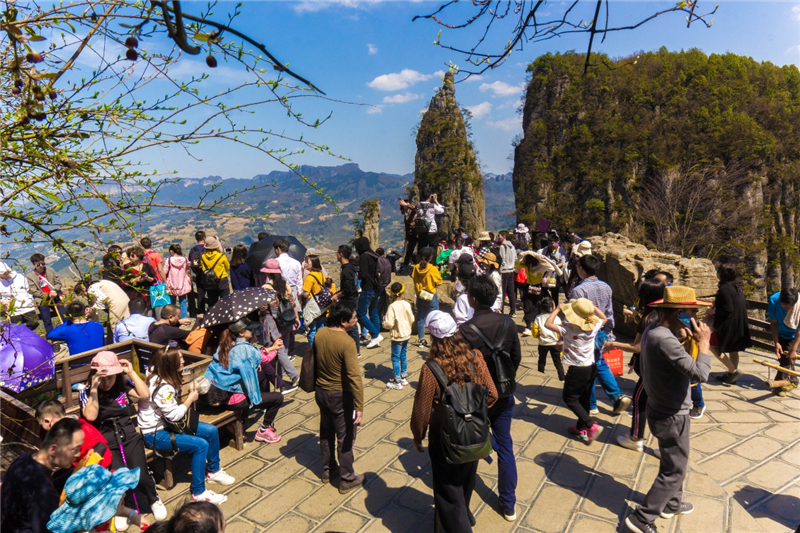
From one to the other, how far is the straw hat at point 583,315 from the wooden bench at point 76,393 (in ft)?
11.7

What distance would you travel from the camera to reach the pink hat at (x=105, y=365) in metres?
3.53

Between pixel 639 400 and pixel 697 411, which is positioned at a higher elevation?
pixel 639 400

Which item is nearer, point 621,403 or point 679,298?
point 679,298

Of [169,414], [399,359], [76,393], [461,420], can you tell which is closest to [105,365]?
[169,414]

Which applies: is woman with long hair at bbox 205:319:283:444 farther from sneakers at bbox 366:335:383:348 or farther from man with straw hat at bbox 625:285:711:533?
man with straw hat at bbox 625:285:711:533

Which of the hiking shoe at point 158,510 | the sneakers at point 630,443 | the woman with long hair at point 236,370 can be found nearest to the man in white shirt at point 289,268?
the woman with long hair at point 236,370

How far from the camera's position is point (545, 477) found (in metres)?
4.21

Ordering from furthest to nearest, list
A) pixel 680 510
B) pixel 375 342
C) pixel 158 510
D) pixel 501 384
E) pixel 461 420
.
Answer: pixel 375 342, pixel 158 510, pixel 680 510, pixel 501 384, pixel 461 420

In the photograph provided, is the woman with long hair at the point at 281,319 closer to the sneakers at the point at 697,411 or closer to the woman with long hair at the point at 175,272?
the woman with long hair at the point at 175,272

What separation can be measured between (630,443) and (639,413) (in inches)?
13.2

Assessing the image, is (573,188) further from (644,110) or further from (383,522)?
(383,522)

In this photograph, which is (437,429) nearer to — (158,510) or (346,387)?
(346,387)

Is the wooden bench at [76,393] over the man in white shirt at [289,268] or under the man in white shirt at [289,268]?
under

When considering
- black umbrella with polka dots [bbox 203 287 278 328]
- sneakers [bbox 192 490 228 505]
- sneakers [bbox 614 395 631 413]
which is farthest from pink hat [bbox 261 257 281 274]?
sneakers [bbox 614 395 631 413]
